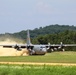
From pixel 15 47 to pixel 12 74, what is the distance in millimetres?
76140

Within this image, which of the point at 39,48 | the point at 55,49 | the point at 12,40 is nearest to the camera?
the point at 39,48

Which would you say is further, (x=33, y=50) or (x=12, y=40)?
(x=12, y=40)

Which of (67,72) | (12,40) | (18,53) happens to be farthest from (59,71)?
(12,40)

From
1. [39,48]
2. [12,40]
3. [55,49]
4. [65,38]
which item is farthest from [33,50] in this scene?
[65,38]

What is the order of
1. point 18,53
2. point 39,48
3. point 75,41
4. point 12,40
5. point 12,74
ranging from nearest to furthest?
1. point 12,74
2. point 39,48
3. point 18,53
4. point 12,40
5. point 75,41

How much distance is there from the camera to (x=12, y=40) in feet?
436

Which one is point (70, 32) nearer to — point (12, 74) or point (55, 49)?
point (55, 49)

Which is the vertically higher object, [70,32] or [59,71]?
[70,32]

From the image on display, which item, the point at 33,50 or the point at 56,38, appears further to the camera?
the point at 56,38

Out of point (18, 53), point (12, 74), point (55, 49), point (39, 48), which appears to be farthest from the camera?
point (55, 49)

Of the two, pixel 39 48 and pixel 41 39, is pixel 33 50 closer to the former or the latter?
pixel 39 48

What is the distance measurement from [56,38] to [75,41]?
362 inches

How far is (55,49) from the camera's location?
115 m

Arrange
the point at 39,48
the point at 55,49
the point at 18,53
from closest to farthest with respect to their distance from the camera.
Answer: the point at 39,48, the point at 18,53, the point at 55,49
